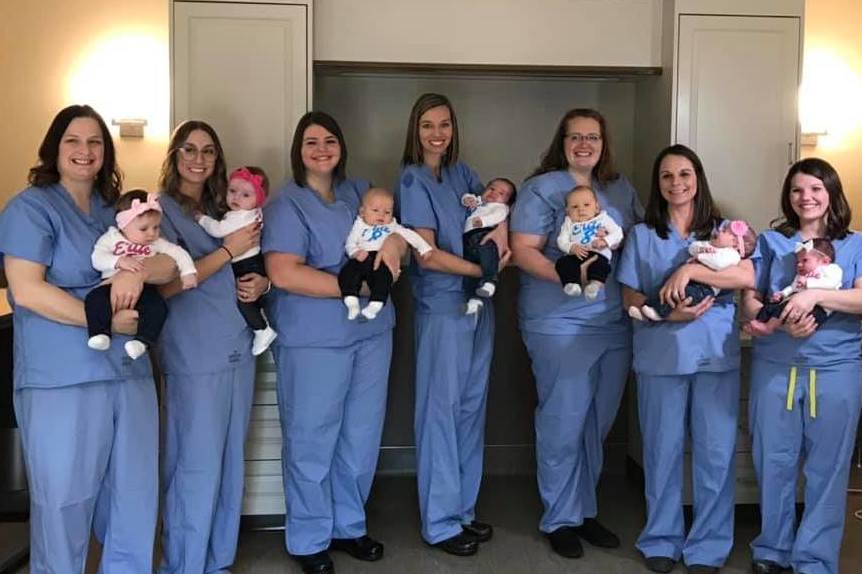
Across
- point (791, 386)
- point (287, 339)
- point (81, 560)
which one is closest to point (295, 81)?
point (287, 339)

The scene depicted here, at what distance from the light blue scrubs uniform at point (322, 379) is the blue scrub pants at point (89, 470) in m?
0.46

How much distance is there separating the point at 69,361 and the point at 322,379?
2.45 ft

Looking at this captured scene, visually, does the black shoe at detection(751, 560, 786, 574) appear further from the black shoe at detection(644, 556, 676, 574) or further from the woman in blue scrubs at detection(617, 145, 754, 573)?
the black shoe at detection(644, 556, 676, 574)

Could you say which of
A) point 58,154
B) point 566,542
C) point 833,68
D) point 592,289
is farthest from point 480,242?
point 833,68

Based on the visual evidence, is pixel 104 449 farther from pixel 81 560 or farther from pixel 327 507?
pixel 327 507

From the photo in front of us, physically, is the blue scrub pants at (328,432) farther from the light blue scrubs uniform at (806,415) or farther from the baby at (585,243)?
the light blue scrubs uniform at (806,415)

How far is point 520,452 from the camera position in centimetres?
361

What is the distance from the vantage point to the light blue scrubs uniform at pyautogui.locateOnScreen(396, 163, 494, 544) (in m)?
2.61

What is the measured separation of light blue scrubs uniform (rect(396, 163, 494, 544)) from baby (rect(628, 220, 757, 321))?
1.74 feet

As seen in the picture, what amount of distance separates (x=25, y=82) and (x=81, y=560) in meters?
2.65

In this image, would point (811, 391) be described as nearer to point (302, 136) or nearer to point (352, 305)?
point (352, 305)

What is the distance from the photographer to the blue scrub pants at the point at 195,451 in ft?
7.50

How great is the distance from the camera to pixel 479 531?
2.76m

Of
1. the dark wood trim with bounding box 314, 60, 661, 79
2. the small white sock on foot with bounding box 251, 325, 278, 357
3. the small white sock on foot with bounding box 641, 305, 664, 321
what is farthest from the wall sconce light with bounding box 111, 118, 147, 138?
the small white sock on foot with bounding box 641, 305, 664, 321
